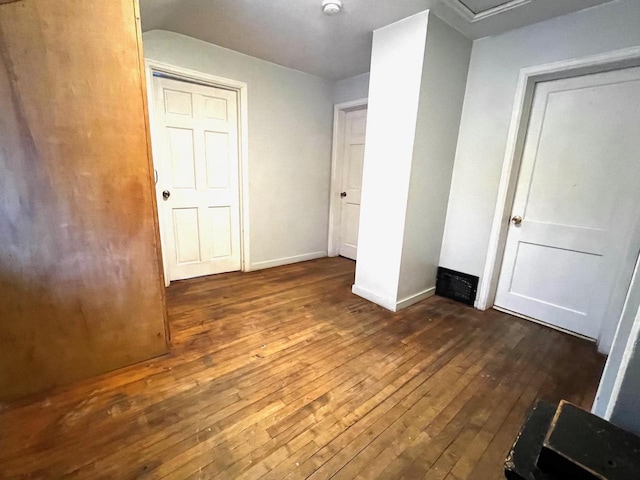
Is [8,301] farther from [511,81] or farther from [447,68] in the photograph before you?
[511,81]

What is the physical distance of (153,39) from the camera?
2.42m

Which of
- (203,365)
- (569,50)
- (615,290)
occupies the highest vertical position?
(569,50)

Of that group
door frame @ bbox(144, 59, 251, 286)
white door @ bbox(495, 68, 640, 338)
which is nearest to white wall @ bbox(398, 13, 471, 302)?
white door @ bbox(495, 68, 640, 338)

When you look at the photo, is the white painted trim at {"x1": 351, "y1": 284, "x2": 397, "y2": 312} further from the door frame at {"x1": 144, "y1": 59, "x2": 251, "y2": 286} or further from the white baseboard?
the door frame at {"x1": 144, "y1": 59, "x2": 251, "y2": 286}

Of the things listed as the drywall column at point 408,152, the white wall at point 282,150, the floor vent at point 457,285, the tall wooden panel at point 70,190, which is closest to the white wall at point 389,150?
the drywall column at point 408,152

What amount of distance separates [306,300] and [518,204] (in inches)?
81.9

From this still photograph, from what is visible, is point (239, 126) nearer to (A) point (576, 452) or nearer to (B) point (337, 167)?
(B) point (337, 167)

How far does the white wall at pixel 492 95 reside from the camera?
187 cm

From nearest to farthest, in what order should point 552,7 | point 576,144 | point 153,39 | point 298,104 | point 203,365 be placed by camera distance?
1. point 203,365
2. point 552,7
3. point 576,144
4. point 153,39
5. point 298,104

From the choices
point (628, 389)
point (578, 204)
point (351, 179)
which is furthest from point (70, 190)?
point (578, 204)

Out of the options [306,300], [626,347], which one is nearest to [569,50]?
[626,347]

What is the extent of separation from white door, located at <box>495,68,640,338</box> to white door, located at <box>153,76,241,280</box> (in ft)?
9.35

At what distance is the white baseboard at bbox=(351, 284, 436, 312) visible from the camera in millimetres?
2539

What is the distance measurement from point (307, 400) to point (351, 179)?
3.05 meters
